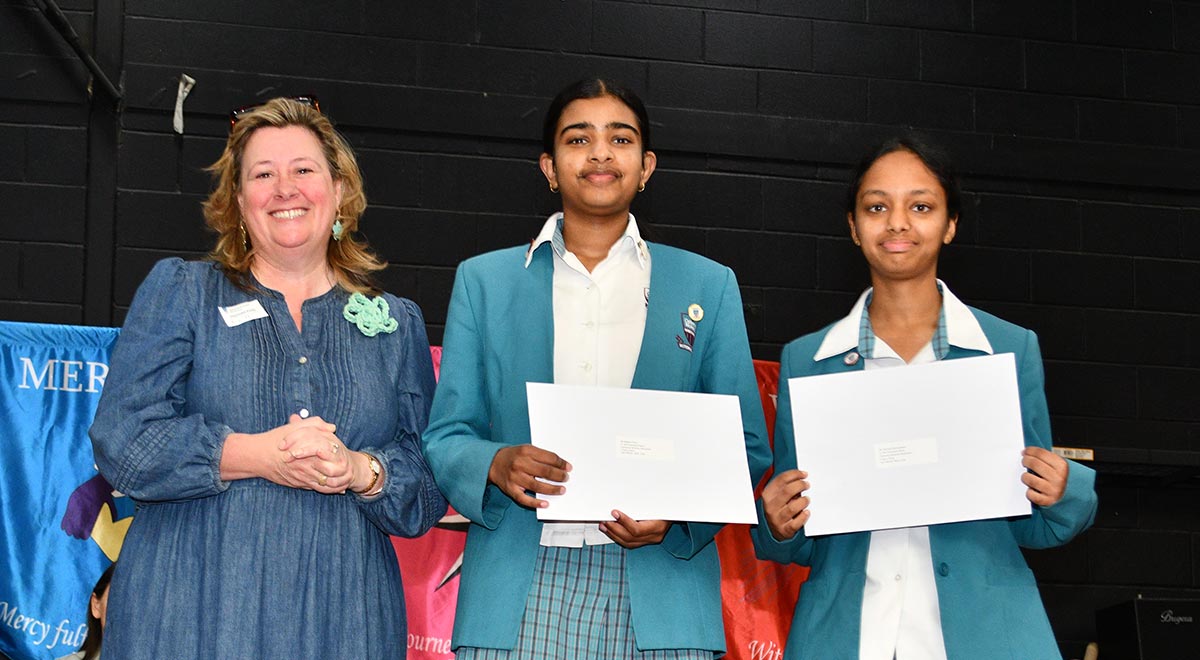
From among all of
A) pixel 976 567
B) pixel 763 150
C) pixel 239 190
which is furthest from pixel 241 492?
pixel 763 150

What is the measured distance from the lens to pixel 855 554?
235 cm

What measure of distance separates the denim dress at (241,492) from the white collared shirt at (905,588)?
783mm

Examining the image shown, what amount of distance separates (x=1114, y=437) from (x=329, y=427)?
12.7 ft

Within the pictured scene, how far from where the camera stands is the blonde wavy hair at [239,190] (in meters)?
2.44

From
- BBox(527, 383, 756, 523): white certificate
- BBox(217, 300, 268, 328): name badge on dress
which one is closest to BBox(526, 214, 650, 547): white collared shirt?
BBox(527, 383, 756, 523): white certificate

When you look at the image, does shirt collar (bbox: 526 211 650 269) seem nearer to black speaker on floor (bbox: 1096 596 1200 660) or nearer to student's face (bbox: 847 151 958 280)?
student's face (bbox: 847 151 958 280)

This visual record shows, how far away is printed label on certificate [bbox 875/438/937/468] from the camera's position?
227 cm

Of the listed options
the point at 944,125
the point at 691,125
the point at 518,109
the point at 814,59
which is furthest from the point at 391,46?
the point at 944,125

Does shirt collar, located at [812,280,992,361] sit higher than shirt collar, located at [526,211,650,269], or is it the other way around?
shirt collar, located at [526,211,650,269]

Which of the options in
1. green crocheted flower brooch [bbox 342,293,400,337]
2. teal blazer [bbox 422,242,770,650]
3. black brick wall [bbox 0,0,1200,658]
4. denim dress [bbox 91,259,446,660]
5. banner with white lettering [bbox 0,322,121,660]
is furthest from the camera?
black brick wall [bbox 0,0,1200,658]

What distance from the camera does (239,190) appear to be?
2453 millimetres

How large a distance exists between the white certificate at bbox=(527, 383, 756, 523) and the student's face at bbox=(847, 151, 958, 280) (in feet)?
1.72

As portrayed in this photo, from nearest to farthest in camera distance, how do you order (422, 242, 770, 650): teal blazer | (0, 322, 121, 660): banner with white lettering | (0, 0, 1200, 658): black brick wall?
(422, 242, 770, 650): teal blazer
(0, 322, 121, 660): banner with white lettering
(0, 0, 1200, 658): black brick wall

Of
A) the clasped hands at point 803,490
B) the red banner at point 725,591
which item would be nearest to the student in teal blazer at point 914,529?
the clasped hands at point 803,490
